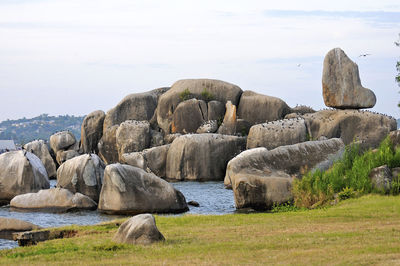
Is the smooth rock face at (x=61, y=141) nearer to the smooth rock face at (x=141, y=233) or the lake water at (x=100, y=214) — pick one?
the lake water at (x=100, y=214)

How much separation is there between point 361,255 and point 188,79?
52.2m

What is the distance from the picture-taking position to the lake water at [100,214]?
29547 millimetres

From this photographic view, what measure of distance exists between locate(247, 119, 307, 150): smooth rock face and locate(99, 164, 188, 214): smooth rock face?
72.3 ft

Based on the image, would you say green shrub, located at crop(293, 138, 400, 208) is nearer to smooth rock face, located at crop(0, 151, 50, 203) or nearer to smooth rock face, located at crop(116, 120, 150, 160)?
smooth rock face, located at crop(0, 151, 50, 203)

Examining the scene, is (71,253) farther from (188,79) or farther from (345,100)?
(188,79)

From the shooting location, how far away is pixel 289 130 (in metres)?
53.5

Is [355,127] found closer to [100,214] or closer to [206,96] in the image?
[206,96]

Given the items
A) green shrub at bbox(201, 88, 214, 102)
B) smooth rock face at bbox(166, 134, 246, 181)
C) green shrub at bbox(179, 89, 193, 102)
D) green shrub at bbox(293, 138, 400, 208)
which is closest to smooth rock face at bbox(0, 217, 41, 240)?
green shrub at bbox(293, 138, 400, 208)

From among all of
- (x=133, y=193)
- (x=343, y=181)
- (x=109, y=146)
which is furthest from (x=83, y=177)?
(x=109, y=146)

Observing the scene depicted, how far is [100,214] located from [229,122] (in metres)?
29.7

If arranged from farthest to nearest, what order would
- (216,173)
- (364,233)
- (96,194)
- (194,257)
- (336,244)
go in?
(216,173) < (96,194) < (364,233) < (336,244) < (194,257)

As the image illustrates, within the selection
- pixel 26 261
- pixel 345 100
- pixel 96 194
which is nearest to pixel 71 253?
pixel 26 261

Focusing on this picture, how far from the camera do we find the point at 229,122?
60094 millimetres

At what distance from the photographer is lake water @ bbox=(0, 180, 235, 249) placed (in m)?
29.5
